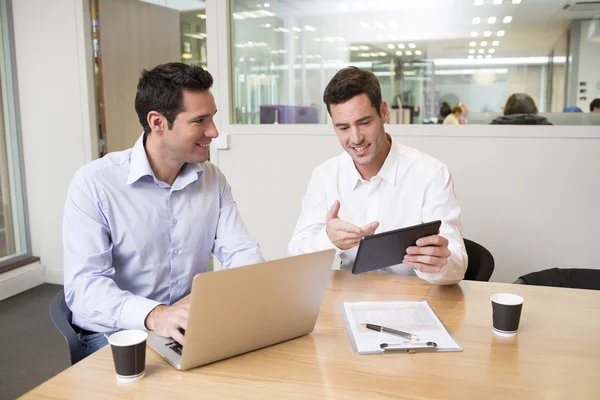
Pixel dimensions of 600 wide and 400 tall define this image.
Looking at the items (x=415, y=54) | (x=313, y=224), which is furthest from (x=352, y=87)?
(x=415, y=54)

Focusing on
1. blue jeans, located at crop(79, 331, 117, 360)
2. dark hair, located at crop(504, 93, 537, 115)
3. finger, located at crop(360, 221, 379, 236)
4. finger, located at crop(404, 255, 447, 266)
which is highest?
dark hair, located at crop(504, 93, 537, 115)

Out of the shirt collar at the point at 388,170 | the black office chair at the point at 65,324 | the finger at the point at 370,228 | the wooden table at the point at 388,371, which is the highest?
the shirt collar at the point at 388,170

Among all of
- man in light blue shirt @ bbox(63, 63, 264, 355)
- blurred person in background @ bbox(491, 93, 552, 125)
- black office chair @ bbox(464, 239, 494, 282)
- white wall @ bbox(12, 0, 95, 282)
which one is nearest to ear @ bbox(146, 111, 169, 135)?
man in light blue shirt @ bbox(63, 63, 264, 355)

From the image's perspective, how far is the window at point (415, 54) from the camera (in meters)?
3.36

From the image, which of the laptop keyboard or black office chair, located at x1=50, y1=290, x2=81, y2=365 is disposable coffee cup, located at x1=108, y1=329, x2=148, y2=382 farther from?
black office chair, located at x1=50, y1=290, x2=81, y2=365

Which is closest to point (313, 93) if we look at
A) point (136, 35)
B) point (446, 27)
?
point (446, 27)

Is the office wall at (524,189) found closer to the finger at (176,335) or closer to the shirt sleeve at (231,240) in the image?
the shirt sleeve at (231,240)

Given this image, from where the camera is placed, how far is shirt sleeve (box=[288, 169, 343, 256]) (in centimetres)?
207

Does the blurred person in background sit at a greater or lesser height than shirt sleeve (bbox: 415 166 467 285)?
greater

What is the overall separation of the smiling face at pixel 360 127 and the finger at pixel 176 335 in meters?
1.13

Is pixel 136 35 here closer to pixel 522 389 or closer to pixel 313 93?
pixel 313 93

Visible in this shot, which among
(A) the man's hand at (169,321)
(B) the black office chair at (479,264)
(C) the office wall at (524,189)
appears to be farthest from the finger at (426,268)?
(C) the office wall at (524,189)

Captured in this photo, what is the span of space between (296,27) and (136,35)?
1847 millimetres

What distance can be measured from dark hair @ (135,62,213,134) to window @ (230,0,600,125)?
2026 mm
